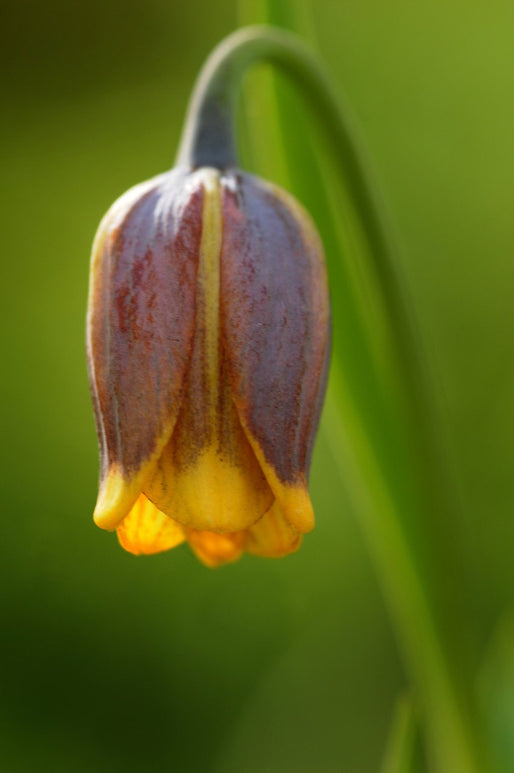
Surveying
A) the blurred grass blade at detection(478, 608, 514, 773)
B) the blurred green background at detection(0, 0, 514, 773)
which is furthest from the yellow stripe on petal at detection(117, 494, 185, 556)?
the blurred green background at detection(0, 0, 514, 773)

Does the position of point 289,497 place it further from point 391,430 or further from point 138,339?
point 391,430

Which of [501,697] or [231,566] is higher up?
[231,566]

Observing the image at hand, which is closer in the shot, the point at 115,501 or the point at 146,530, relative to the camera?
the point at 115,501

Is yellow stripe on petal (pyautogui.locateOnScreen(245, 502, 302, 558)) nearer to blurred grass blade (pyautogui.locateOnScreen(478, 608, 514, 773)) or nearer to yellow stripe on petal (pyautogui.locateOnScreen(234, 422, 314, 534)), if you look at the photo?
yellow stripe on petal (pyautogui.locateOnScreen(234, 422, 314, 534))

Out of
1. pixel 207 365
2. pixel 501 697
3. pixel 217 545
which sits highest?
pixel 207 365

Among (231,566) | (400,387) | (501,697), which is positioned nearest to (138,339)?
(400,387)

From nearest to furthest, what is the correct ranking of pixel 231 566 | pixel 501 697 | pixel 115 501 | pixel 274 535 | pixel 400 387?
pixel 115 501, pixel 274 535, pixel 400 387, pixel 501 697, pixel 231 566

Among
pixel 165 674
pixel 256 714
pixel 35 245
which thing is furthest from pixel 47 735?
pixel 35 245
